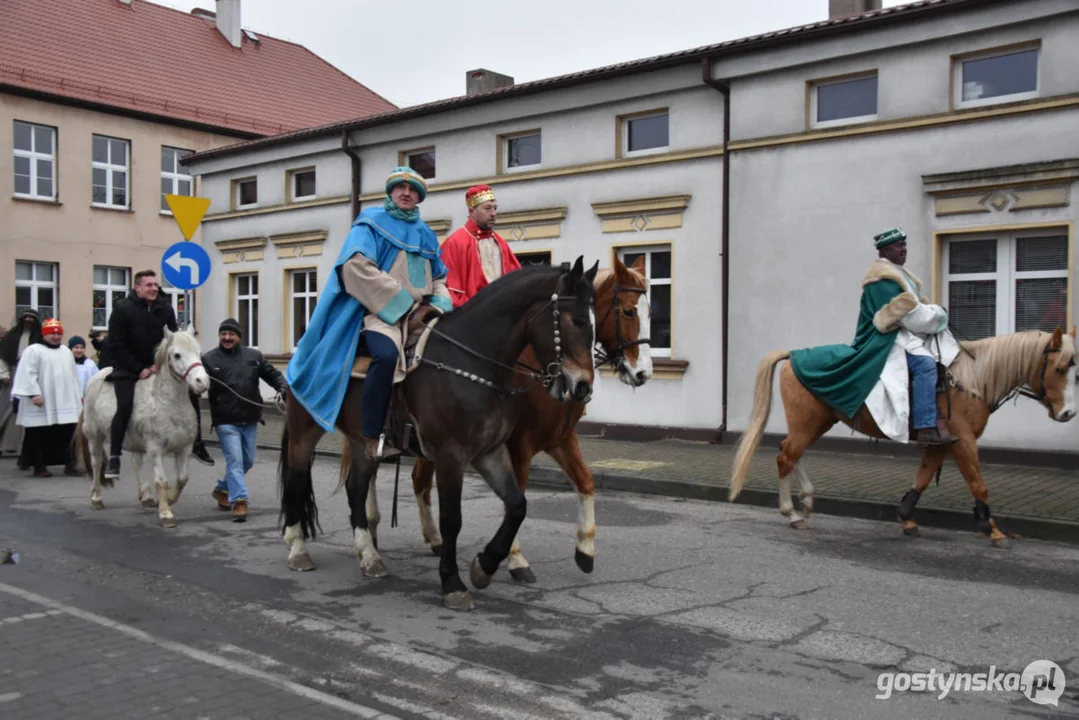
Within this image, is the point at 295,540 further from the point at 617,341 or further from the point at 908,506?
the point at 908,506

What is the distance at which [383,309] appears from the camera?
6188 mm

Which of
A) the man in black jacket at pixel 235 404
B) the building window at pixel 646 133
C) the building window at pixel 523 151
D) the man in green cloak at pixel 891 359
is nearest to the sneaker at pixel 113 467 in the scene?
the man in black jacket at pixel 235 404

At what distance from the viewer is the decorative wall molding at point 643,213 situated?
1551cm

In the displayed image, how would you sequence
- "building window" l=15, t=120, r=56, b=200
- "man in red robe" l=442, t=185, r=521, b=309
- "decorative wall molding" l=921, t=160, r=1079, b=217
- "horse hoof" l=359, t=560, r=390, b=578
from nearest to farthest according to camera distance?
1. "horse hoof" l=359, t=560, r=390, b=578
2. "man in red robe" l=442, t=185, r=521, b=309
3. "decorative wall molding" l=921, t=160, r=1079, b=217
4. "building window" l=15, t=120, r=56, b=200

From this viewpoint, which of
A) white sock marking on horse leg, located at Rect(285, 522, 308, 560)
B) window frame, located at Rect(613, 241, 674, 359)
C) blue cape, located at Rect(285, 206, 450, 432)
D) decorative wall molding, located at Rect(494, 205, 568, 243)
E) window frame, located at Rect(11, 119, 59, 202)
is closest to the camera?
blue cape, located at Rect(285, 206, 450, 432)

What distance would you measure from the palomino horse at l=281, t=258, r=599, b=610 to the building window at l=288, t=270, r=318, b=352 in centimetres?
1687

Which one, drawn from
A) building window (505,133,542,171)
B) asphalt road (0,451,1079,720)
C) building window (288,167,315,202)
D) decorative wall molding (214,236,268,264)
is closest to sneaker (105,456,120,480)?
asphalt road (0,451,1079,720)

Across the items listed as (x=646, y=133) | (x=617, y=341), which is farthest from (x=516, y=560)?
(x=646, y=133)

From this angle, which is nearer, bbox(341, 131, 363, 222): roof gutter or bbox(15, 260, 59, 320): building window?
bbox(341, 131, 363, 222): roof gutter

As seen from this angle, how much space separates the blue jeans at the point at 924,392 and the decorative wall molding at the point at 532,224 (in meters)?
9.66

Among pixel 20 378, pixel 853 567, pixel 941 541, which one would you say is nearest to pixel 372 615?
pixel 853 567

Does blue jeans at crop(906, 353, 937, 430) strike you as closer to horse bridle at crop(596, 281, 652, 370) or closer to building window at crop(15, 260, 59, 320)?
horse bridle at crop(596, 281, 652, 370)

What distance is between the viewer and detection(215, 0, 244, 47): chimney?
36969 mm

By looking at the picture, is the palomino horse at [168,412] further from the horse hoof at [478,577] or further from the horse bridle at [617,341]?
the horse bridle at [617,341]
